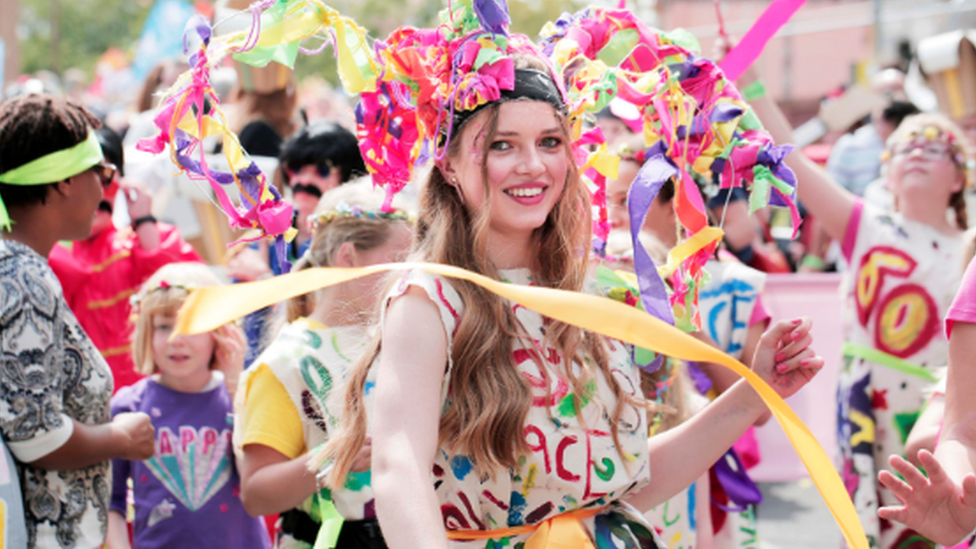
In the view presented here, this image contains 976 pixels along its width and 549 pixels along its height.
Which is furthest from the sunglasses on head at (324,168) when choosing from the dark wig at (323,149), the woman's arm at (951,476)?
the woman's arm at (951,476)

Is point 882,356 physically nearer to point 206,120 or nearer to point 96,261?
point 206,120

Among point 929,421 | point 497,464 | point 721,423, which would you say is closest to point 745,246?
point 929,421

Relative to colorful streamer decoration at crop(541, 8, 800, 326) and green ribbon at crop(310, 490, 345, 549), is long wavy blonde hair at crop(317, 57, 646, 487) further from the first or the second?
green ribbon at crop(310, 490, 345, 549)

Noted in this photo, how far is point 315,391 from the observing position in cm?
264

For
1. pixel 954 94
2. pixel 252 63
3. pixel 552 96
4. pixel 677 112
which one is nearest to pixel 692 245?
pixel 677 112

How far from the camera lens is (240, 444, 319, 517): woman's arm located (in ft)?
8.37

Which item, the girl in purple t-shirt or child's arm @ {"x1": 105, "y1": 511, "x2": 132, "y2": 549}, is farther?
the girl in purple t-shirt

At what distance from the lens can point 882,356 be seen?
12.8 feet

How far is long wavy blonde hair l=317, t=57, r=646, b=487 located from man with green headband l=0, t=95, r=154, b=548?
2.71 feet

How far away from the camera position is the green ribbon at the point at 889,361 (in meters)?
3.82

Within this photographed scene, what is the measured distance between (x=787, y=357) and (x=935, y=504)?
15.6 inches

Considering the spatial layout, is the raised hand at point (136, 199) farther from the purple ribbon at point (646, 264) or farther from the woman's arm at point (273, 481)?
the purple ribbon at point (646, 264)

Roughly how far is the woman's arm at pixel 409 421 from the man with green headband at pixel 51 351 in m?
1.13

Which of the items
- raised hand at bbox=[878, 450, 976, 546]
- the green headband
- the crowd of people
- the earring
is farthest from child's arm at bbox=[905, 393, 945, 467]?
the green headband
